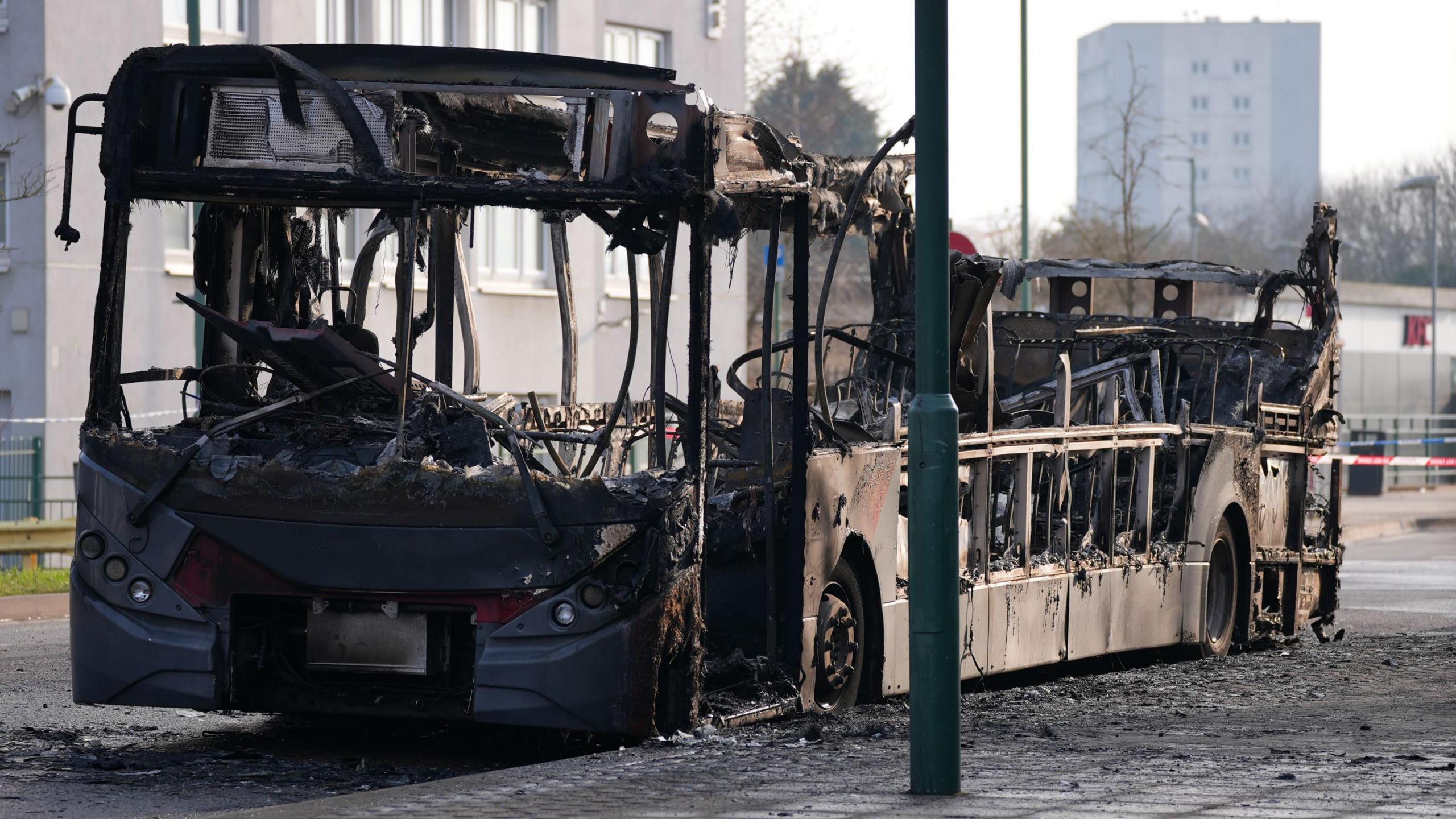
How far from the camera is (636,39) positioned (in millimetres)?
31391

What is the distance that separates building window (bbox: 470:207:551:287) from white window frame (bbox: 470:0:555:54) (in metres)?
2.45

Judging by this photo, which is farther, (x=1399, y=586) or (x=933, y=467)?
(x=1399, y=586)

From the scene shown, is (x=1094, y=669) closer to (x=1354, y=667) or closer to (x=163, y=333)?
A: (x=1354, y=667)

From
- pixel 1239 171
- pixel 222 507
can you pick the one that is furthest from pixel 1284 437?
pixel 1239 171

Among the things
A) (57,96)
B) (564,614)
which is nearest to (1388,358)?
(57,96)

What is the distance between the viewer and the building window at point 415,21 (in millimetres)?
27656

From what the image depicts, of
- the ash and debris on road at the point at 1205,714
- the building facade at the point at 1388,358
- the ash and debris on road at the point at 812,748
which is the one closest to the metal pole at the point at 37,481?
the ash and debris on road at the point at 812,748

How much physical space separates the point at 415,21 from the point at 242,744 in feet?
68.3

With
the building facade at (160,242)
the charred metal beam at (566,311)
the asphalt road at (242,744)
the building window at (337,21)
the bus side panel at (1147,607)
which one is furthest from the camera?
A: the building window at (337,21)

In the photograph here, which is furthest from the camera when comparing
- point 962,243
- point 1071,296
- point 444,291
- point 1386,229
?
point 1386,229

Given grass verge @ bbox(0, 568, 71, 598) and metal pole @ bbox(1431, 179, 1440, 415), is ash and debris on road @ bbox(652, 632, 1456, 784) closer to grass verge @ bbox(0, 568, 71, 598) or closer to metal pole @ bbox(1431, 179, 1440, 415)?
grass verge @ bbox(0, 568, 71, 598)

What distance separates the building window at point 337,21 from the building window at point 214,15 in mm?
1137

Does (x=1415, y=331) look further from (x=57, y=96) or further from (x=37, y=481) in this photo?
(x=37, y=481)

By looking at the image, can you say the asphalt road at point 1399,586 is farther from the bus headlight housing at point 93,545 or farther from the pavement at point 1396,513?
the bus headlight housing at point 93,545
